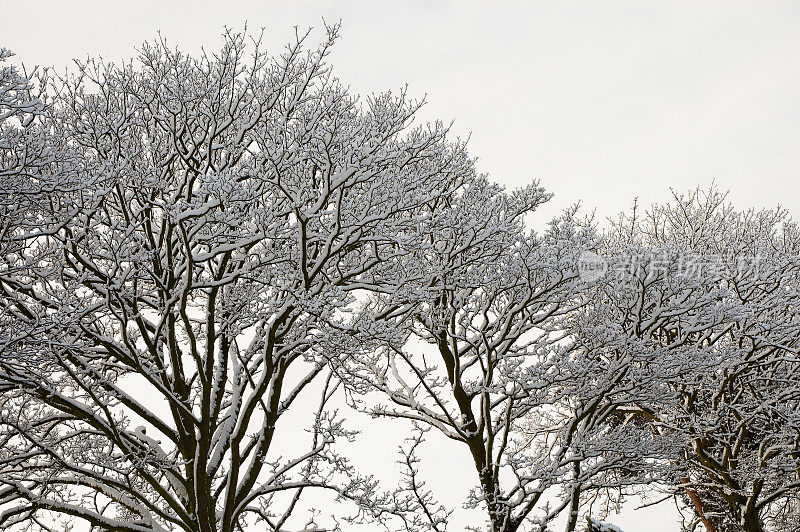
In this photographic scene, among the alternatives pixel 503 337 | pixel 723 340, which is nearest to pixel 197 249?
pixel 503 337

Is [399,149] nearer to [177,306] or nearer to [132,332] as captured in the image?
[177,306]

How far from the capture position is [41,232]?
22.6 ft

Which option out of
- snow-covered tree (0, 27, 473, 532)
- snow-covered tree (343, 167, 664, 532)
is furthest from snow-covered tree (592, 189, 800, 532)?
snow-covered tree (0, 27, 473, 532)

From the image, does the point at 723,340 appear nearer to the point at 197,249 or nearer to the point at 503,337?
the point at 503,337

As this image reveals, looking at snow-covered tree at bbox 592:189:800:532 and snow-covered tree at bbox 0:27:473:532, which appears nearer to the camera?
snow-covered tree at bbox 0:27:473:532

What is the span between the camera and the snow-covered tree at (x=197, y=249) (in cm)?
784

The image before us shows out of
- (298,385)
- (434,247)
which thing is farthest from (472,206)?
(298,385)

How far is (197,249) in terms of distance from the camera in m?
9.75

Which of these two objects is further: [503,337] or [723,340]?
[723,340]

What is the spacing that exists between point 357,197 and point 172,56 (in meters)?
2.88

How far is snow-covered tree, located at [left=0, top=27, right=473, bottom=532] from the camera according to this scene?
25.7ft

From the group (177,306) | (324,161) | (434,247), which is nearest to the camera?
(324,161)

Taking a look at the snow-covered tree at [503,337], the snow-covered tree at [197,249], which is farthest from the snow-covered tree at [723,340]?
the snow-covered tree at [197,249]

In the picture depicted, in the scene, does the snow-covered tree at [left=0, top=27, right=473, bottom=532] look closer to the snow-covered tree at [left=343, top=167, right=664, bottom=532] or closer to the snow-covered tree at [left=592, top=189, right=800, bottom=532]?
the snow-covered tree at [left=343, top=167, right=664, bottom=532]
